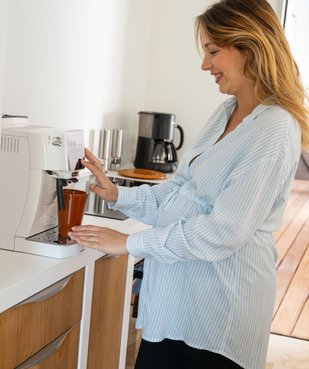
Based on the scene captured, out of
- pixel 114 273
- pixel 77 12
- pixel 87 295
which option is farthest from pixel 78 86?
pixel 87 295

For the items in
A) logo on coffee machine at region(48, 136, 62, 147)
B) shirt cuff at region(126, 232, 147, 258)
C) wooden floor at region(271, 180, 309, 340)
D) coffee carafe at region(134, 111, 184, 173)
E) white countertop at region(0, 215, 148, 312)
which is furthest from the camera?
wooden floor at region(271, 180, 309, 340)

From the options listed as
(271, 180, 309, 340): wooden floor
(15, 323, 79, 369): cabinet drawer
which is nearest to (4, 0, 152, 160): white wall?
(15, 323, 79, 369): cabinet drawer

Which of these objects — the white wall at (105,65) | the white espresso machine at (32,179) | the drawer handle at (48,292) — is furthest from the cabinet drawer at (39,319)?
the white wall at (105,65)

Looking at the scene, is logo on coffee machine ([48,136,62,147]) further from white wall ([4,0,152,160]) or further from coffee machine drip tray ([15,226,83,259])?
white wall ([4,0,152,160])

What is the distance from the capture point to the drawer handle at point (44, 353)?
1.55 meters

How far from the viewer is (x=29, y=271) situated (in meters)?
1.55

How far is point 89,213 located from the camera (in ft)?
7.29

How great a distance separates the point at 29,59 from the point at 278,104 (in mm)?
1230

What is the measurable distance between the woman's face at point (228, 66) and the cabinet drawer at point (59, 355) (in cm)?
77

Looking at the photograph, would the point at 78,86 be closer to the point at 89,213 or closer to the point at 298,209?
the point at 89,213

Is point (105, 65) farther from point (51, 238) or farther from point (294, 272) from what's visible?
point (294, 272)

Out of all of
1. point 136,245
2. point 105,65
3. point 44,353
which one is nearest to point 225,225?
point 136,245

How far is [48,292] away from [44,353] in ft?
0.54

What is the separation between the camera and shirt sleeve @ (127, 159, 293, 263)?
1461 millimetres
